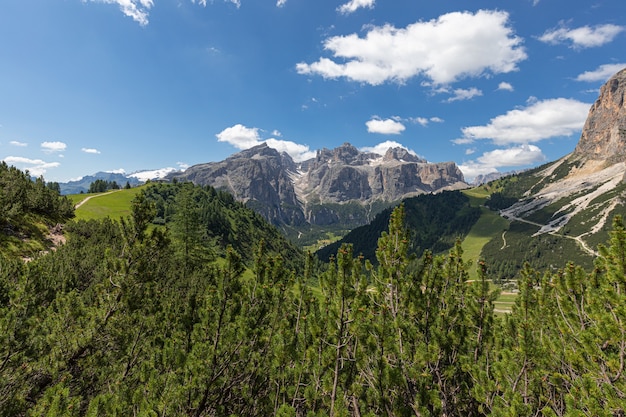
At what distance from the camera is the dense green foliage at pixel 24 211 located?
134 ft

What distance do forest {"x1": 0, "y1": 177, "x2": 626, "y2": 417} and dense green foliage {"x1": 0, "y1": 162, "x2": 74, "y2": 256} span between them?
35.8 meters

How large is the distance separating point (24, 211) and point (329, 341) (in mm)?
63208

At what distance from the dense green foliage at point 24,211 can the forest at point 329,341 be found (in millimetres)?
35794

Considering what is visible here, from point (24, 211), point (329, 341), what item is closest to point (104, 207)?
point (24, 211)

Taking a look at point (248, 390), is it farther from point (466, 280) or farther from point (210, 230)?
point (210, 230)

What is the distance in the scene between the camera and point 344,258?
9508mm

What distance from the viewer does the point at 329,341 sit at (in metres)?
11.4

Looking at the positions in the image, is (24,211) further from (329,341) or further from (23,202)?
(329,341)

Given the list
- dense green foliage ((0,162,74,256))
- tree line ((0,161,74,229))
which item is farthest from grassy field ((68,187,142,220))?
dense green foliage ((0,162,74,256))

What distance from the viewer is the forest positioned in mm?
8789

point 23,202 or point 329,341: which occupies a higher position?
point 23,202

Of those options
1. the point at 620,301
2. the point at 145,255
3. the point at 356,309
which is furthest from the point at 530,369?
the point at 145,255

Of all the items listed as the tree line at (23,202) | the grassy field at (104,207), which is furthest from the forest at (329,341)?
the grassy field at (104,207)

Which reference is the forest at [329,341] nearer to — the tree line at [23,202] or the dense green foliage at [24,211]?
the dense green foliage at [24,211]
